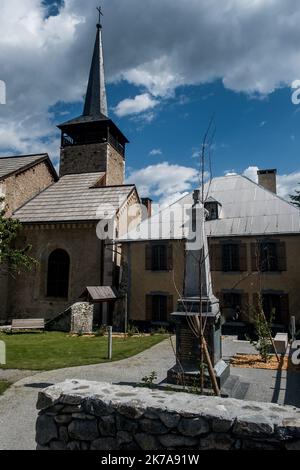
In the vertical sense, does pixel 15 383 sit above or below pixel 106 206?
below

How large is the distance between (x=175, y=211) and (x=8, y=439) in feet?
54.6

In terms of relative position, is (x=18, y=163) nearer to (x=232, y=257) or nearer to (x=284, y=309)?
(x=232, y=257)

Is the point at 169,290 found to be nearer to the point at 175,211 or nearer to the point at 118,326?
the point at 118,326

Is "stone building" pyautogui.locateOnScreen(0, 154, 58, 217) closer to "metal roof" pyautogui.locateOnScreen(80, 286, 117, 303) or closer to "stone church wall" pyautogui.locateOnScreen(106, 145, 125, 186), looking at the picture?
"stone church wall" pyautogui.locateOnScreen(106, 145, 125, 186)

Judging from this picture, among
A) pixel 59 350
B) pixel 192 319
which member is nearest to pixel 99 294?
pixel 59 350

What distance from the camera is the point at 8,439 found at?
4.99 metres

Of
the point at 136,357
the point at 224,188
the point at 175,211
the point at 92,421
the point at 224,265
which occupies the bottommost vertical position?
the point at 136,357

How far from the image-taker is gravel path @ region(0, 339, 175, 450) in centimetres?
513

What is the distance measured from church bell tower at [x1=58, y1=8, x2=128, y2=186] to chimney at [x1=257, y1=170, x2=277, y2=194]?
41.5ft

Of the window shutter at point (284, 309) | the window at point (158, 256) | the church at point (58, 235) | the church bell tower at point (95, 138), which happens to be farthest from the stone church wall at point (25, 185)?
the window shutter at point (284, 309)

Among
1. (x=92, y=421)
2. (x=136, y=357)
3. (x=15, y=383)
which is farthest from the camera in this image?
(x=136, y=357)

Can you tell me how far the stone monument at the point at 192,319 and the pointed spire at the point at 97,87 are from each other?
26.7m

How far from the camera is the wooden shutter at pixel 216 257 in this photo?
17.8 metres

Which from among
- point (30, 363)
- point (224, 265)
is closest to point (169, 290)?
point (224, 265)
